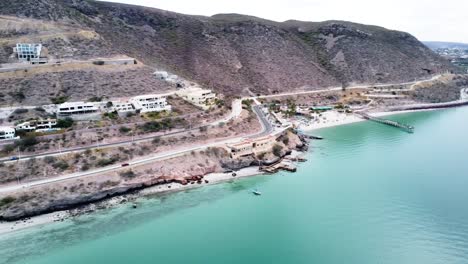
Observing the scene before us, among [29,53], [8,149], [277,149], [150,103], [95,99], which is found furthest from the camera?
[29,53]

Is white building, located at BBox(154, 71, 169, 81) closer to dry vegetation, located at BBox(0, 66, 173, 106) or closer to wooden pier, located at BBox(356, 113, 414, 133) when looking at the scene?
dry vegetation, located at BBox(0, 66, 173, 106)

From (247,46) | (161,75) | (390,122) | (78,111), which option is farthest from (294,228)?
(247,46)

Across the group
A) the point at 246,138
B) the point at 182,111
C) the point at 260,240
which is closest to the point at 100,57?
the point at 182,111

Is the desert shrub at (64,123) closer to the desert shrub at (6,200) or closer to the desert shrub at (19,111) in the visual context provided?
the desert shrub at (19,111)

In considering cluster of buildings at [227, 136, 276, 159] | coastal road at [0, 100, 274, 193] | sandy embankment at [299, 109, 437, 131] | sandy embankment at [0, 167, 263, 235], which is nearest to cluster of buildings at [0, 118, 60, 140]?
coastal road at [0, 100, 274, 193]

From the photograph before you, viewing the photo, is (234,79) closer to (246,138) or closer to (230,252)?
(246,138)

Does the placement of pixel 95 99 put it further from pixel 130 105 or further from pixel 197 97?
pixel 197 97

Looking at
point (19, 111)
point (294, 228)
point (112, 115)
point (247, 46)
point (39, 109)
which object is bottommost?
point (294, 228)
